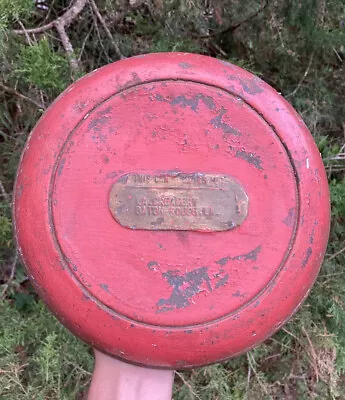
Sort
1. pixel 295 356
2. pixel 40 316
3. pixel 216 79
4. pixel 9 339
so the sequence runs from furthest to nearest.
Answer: pixel 295 356
pixel 40 316
pixel 9 339
pixel 216 79

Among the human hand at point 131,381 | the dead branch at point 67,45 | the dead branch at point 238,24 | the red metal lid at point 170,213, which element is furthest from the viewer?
the dead branch at point 238,24

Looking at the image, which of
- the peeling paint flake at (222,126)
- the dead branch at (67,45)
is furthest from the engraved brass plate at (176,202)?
the dead branch at (67,45)

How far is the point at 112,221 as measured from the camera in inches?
55.2

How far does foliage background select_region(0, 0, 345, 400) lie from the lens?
7.11 feet

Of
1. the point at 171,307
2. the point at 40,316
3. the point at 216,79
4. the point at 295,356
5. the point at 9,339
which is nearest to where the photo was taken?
the point at 171,307

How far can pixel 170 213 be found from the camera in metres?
1.41

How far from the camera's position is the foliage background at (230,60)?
217cm

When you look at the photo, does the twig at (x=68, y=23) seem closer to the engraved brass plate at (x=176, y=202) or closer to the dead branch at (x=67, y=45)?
the dead branch at (x=67, y=45)

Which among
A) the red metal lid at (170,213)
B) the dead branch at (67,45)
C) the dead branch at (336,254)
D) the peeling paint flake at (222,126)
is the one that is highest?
the dead branch at (67,45)

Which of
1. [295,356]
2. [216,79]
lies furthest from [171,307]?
[295,356]

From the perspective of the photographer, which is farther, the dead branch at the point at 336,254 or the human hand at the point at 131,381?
the dead branch at the point at 336,254

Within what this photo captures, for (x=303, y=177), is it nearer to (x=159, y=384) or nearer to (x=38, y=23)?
(x=159, y=384)

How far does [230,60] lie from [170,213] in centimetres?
132

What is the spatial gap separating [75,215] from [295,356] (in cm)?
159
